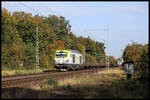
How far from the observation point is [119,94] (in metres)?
11.9

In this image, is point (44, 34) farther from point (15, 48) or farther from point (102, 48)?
point (102, 48)

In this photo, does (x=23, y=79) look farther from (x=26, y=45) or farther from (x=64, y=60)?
(x=26, y=45)

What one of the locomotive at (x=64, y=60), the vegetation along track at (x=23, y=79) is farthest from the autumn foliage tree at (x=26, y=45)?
the vegetation along track at (x=23, y=79)

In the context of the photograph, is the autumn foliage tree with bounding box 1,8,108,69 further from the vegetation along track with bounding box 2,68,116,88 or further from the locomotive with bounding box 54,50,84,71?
the vegetation along track with bounding box 2,68,116,88

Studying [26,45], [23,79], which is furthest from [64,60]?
[23,79]

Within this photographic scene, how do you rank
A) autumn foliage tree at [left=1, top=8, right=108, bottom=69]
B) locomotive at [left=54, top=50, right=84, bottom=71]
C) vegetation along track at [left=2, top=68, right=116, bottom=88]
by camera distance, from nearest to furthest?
1. vegetation along track at [left=2, top=68, right=116, bottom=88]
2. locomotive at [left=54, top=50, right=84, bottom=71]
3. autumn foliage tree at [left=1, top=8, right=108, bottom=69]

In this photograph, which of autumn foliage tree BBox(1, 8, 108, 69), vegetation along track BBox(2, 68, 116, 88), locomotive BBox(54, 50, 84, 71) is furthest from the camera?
autumn foliage tree BBox(1, 8, 108, 69)

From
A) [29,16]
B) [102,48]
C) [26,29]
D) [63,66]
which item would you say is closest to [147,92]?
[63,66]

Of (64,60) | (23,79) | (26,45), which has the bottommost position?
(23,79)

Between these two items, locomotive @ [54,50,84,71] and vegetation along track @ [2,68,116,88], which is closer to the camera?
vegetation along track @ [2,68,116,88]

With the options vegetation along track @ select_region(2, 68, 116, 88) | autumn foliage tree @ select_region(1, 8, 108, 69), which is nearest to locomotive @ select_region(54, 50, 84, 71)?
autumn foliage tree @ select_region(1, 8, 108, 69)

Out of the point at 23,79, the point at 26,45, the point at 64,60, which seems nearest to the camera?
the point at 23,79

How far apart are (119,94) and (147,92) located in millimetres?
1169

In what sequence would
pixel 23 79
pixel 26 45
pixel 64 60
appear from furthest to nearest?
pixel 26 45, pixel 64 60, pixel 23 79
